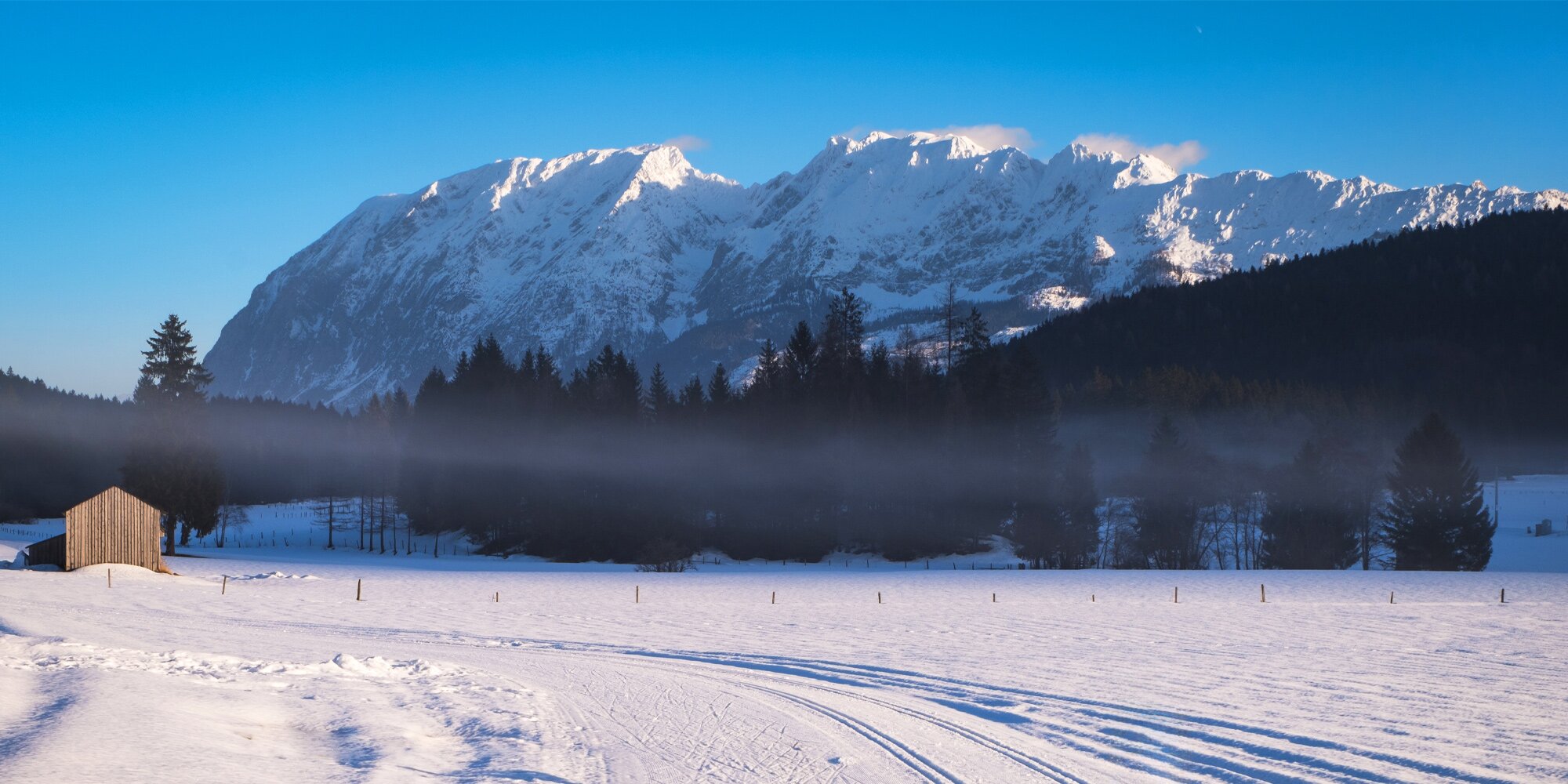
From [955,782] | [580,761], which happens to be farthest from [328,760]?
[955,782]

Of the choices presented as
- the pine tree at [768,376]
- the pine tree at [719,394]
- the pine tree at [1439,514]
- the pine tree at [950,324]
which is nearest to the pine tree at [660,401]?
the pine tree at [719,394]

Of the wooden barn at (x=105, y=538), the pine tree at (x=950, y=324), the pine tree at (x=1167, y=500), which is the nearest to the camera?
the wooden barn at (x=105, y=538)

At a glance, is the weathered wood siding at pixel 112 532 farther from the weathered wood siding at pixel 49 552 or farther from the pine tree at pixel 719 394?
the pine tree at pixel 719 394

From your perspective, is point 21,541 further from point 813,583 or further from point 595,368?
point 813,583

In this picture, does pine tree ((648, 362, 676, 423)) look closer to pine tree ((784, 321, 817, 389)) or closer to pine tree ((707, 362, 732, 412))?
pine tree ((707, 362, 732, 412))

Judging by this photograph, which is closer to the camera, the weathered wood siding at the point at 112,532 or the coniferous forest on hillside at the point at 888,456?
the weathered wood siding at the point at 112,532

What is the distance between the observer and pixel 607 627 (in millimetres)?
32250

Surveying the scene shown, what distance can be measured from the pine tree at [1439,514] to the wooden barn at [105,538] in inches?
2926

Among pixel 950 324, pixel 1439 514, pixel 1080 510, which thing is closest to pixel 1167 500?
pixel 1080 510

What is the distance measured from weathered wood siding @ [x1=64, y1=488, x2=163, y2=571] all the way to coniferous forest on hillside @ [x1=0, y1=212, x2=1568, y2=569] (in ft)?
53.5

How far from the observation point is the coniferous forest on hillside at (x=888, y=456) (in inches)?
2864

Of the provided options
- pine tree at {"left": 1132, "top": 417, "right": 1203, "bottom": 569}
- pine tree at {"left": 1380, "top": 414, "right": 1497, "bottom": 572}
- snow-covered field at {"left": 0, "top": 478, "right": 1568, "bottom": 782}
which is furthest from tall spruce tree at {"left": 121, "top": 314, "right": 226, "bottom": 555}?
pine tree at {"left": 1380, "top": 414, "right": 1497, "bottom": 572}

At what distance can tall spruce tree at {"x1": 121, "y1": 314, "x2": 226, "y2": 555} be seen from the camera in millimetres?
66188

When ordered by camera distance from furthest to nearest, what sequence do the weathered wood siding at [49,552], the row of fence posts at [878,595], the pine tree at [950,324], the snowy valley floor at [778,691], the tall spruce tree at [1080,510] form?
the pine tree at [950,324], the tall spruce tree at [1080,510], the weathered wood siding at [49,552], the row of fence posts at [878,595], the snowy valley floor at [778,691]
